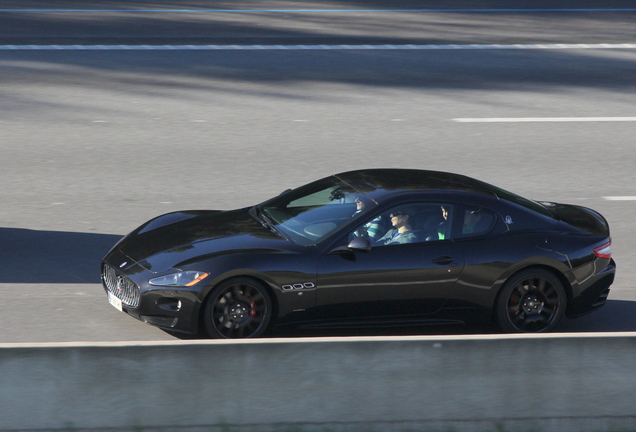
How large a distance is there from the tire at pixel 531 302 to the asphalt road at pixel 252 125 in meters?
0.46

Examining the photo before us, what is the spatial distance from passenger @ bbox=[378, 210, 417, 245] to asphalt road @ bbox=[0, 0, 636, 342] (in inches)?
33.0

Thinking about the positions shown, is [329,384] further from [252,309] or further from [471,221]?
[471,221]

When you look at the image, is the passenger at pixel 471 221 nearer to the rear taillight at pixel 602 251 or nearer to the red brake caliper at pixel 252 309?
the rear taillight at pixel 602 251

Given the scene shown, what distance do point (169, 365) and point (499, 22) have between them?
17458 millimetres

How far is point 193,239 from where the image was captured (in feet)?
23.5

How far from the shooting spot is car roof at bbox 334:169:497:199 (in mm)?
7348

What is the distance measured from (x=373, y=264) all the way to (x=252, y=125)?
631 cm

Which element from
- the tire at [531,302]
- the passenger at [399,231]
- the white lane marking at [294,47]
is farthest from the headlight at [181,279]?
the white lane marking at [294,47]

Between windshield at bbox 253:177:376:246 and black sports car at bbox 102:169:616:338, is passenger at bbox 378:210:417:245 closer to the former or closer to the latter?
black sports car at bbox 102:169:616:338

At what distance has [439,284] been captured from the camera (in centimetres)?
703

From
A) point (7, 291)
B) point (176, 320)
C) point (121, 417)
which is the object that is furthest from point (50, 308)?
point (121, 417)

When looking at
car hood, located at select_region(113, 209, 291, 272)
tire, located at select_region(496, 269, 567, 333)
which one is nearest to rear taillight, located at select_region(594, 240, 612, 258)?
tire, located at select_region(496, 269, 567, 333)

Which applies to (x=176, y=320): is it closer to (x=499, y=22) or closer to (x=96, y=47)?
(x=96, y=47)

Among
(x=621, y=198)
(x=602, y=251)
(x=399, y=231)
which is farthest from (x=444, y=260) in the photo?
(x=621, y=198)
